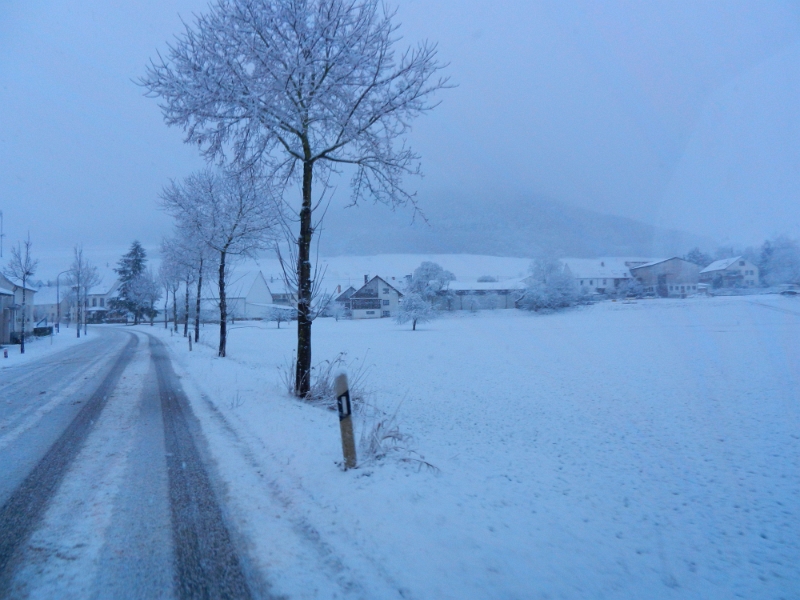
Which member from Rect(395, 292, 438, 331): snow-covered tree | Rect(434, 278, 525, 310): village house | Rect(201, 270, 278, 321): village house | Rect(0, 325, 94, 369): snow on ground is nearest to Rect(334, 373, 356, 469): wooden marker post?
Rect(0, 325, 94, 369): snow on ground

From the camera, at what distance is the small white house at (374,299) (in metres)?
72.6

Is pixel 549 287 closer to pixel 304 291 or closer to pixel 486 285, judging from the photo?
pixel 486 285

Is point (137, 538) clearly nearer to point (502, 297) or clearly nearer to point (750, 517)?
point (750, 517)

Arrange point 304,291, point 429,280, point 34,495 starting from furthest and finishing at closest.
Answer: point 429,280, point 304,291, point 34,495

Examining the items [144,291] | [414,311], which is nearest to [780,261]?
[414,311]

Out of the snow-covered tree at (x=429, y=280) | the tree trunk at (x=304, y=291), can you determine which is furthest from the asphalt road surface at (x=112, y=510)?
the snow-covered tree at (x=429, y=280)

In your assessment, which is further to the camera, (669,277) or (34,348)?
(669,277)

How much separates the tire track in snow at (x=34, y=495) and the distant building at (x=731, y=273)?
32880 mm

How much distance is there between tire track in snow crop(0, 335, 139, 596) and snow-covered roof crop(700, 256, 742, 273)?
34135mm

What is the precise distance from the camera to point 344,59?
321 inches

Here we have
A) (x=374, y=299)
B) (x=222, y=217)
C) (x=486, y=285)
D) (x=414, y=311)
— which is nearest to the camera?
(x=222, y=217)

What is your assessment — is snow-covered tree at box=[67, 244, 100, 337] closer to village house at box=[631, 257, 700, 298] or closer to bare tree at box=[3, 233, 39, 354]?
bare tree at box=[3, 233, 39, 354]

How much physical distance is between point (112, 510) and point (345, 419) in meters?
2.10

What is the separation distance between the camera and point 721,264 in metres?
29.9
